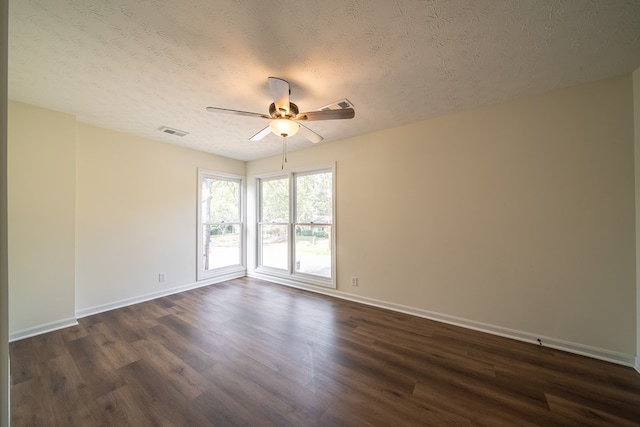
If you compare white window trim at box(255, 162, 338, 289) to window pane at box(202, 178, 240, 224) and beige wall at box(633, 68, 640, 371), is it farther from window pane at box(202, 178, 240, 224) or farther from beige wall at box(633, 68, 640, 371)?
beige wall at box(633, 68, 640, 371)

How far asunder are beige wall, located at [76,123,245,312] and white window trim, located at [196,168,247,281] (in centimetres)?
9

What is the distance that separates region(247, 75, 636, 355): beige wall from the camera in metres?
1.96

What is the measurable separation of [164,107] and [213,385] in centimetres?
283

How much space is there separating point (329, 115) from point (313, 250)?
8.61 ft

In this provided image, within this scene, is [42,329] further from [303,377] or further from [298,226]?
[298,226]

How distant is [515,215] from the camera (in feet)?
7.67

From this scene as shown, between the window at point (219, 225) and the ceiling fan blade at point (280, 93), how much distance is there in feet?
9.51

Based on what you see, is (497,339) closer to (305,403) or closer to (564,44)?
(305,403)

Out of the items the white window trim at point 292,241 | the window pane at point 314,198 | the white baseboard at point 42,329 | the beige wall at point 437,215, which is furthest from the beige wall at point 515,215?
the white baseboard at point 42,329

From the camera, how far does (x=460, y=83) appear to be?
205cm

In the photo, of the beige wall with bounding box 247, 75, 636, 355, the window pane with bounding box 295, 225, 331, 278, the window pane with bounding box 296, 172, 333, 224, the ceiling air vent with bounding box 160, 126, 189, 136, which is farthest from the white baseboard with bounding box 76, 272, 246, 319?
the beige wall with bounding box 247, 75, 636, 355

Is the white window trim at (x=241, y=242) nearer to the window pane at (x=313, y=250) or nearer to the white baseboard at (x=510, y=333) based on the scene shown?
the window pane at (x=313, y=250)

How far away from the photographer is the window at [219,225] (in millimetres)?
4207

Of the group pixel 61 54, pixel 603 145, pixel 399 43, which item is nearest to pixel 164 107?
pixel 61 54
